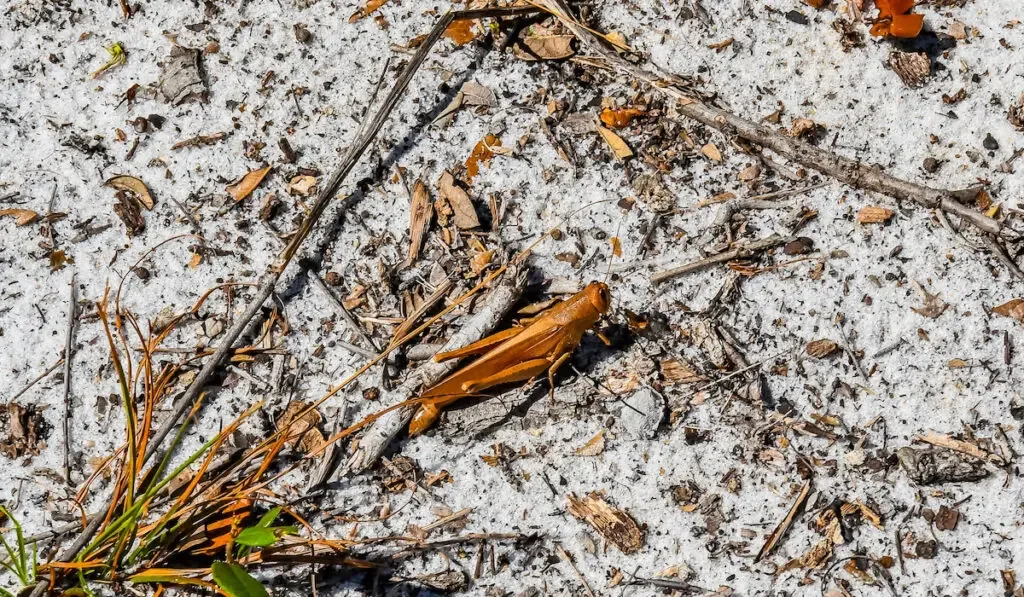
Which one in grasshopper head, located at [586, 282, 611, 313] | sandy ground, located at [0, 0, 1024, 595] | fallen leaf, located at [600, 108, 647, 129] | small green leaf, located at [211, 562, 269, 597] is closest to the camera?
small green leaf, located at [211, 562, 269, 597]

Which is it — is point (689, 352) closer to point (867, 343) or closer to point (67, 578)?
point (867, 343)

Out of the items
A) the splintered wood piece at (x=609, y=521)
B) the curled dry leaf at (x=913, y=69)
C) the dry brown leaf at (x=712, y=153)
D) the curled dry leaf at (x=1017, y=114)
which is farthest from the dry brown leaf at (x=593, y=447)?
the curled dry leaf at (x=1017, y=114)

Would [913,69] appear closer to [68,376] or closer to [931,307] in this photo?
[931,307]

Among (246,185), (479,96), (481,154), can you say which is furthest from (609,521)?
(246,185)

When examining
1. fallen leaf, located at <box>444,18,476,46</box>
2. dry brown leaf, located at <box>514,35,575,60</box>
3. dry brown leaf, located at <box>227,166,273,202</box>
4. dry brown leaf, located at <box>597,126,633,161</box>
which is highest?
fallen leaf, located at <box>444,18,476,46</box>

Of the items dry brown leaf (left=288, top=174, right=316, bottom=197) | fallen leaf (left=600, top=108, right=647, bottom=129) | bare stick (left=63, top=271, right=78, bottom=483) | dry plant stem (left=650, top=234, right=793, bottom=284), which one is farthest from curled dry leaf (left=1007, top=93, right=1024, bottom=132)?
bare stick (left=63, top=271, right=78, bottom=483)

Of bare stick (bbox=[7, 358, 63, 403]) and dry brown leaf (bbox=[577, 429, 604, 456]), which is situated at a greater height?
bare stick (bbox=[7, 358, 63, 403])

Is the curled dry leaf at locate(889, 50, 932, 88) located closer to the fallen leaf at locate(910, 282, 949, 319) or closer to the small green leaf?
the fallen leaf at locate(910, 282, 949, 319)
